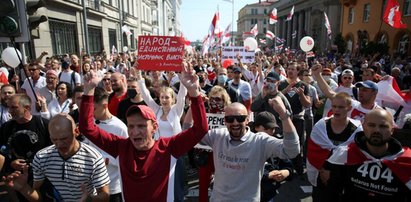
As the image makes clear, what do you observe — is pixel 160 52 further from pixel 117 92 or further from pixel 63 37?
pixel 63 37

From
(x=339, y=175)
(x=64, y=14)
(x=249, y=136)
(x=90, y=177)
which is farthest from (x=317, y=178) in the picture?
(x=64, y=14)

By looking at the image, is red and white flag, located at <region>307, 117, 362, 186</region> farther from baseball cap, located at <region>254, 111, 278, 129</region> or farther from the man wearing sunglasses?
the man wearing sunglasses

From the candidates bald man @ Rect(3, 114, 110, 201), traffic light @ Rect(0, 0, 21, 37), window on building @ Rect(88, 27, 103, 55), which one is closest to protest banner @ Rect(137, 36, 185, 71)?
traffic light @ Rect(0, 0, 21, 37)

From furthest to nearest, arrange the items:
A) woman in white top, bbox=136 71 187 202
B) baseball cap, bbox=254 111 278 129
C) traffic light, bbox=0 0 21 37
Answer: woman in white top, bbox=136 71 187 202 → traffic light, bbox=0 0 21 37 → baseball cap, bbox=254 111 278 129

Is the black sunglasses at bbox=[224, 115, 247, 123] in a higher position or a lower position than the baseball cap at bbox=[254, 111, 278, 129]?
higher

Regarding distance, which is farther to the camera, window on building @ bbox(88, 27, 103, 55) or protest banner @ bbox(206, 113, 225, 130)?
window on building @ bbox(88, 27, 103, 55)

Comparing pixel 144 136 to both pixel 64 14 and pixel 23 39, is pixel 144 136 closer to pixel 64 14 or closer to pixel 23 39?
pixel 23 39

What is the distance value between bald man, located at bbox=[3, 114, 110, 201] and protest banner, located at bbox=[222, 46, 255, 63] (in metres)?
7.63

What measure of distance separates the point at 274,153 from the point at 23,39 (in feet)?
10.9

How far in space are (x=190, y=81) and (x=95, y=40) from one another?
23895 millimetres

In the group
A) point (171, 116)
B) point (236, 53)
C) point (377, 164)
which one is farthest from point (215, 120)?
point (236, 53)

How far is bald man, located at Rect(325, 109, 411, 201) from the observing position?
2482 mm

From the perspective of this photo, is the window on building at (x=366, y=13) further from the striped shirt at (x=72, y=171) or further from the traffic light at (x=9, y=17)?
the striped shirt at (x=72, y=171)

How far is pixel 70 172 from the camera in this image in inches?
94.9
